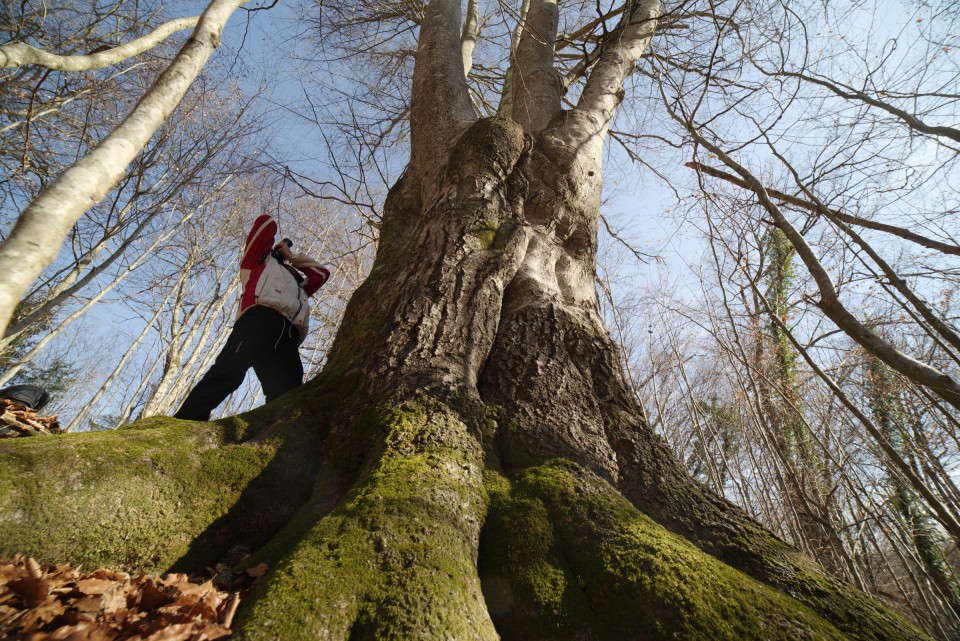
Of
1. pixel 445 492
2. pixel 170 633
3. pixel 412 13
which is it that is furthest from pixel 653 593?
pixel 412 13

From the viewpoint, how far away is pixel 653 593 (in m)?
1.03

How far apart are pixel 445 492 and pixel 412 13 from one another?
20.8ft

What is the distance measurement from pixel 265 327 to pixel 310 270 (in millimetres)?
675

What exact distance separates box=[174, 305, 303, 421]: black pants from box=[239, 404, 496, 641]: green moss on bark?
1.43 metres

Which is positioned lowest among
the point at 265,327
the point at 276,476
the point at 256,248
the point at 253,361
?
the point at 276,476

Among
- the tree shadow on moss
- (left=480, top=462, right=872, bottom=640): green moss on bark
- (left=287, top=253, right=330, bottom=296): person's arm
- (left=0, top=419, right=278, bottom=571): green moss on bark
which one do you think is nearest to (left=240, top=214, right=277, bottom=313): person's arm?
(left=287, top=253, right=330, bottom=296): person's arm

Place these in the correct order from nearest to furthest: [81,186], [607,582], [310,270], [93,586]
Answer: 1. [93,586]
2. [607,582]
3. [81,186]
4. [310,270]

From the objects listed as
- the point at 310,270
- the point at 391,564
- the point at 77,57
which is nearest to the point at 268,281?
the point at 310,270

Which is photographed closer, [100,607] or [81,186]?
[100,607]

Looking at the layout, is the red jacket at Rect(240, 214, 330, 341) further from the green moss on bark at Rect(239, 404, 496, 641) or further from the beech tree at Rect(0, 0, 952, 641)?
the green moss on bark at Rect(239, 404, 496, 641)

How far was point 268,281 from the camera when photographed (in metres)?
2.66

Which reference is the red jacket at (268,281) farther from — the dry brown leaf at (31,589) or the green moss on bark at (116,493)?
the dry brown leaf at (31,589)

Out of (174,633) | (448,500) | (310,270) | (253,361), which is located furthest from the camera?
(310,270)

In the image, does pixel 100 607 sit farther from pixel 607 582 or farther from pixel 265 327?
pixel 265 327
